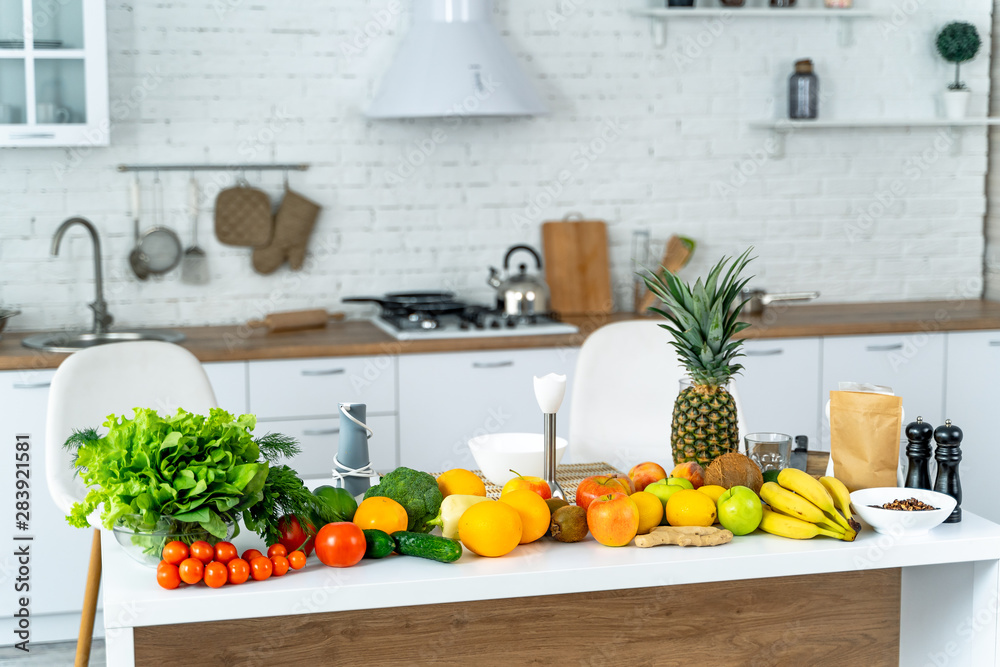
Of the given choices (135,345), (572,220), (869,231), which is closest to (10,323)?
(135,345)

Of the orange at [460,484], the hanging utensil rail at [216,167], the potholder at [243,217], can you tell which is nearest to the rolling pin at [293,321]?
the potholder at [243,217]

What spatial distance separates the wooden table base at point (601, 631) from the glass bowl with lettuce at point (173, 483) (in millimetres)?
145

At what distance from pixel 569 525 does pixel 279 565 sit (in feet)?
1.52

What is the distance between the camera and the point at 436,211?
3996 millimetres

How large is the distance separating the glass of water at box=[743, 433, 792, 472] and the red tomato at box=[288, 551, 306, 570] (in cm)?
87

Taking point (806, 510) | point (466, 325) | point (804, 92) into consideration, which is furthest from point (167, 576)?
point (804, 92)

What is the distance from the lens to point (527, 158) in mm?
4043

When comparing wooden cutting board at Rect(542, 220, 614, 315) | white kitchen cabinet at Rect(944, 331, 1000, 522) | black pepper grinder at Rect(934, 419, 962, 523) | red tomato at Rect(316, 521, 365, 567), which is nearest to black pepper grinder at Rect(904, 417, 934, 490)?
black pepper grinder at Rect(934, 419, 962, 523)

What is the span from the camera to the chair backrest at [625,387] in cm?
280

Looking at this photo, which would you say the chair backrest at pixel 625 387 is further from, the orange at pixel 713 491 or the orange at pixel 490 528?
the orange at pixel 490 528

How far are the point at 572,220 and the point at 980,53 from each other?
1928 mm

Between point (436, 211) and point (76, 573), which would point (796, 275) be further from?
point (76, 573)

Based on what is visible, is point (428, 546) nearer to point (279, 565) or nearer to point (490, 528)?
point (490, 528)

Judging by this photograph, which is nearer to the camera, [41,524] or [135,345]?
[135,345]
